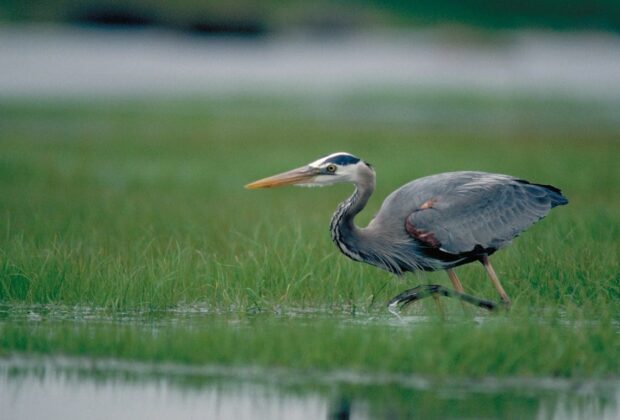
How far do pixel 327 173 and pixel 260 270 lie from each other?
0.87 metres

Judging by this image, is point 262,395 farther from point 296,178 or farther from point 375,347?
point 296,178

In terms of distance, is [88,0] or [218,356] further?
[88,0]

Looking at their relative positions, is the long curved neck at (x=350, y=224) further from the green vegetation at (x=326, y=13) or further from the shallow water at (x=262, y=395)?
the green vegetation at (x=326, y=13)

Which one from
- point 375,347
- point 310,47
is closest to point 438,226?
point 375,347

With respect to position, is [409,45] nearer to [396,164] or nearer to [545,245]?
[396,164]

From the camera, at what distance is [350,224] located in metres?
9.04

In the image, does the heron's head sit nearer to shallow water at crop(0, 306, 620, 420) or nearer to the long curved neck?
the long curved neck

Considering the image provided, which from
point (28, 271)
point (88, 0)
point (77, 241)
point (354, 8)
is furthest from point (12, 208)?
point (354, 8)

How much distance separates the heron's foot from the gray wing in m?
0.49

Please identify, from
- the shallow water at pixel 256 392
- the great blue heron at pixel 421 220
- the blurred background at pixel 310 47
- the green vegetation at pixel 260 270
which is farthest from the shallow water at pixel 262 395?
the blurred background at pixel 310 47

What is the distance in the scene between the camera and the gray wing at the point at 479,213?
352 inches

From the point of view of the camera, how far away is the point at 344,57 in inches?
1671

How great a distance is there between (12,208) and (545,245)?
18.6ft

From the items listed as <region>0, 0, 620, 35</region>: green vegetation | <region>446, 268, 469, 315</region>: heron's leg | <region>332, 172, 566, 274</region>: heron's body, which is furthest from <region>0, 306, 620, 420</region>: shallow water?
<region>0, 0, 620, 35</region>: green vegetation
